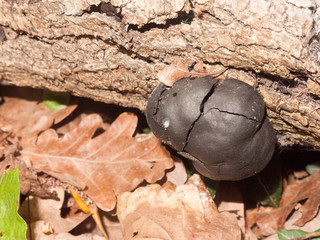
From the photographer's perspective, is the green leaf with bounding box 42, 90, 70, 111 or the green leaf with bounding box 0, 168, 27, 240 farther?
the green leaf with bounding box 42, 90, 70, 111

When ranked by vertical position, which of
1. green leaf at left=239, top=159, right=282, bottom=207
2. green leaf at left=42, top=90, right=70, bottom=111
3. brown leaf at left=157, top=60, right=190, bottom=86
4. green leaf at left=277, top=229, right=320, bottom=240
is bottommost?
green leaf at left=277, top=229, right=320, bottom=240

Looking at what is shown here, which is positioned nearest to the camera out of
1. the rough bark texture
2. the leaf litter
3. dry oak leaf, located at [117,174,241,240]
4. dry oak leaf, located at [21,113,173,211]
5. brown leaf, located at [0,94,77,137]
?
the rough bark texture

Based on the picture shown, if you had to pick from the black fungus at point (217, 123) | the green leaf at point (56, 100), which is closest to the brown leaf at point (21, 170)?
the green leaf at point (56, 100)

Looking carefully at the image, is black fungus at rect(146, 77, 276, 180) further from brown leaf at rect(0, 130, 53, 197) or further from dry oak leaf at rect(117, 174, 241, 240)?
brown leaf at rect(0, 130, 53, 197)

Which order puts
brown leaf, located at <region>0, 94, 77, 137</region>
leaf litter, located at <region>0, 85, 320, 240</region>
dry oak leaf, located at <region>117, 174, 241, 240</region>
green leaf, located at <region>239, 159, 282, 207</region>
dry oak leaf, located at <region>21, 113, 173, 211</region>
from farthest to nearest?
brown leaf, located at <region>0, 94, 77, 137</region>, green leaf, located at <region>239, 159, 282, 207</region>, dry oak leaf, located at <region>21, 113, 173, 211</region>, leaf litter, located at <region>0, 85, 320, 240</region>, dry oak leaf, located at <region>117, 174, 241, 240</region>

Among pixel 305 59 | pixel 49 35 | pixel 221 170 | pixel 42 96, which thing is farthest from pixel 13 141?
pixel 305 59

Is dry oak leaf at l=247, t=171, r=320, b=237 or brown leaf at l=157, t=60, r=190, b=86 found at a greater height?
brown leaf at l=157, t=60, r=190, b=86

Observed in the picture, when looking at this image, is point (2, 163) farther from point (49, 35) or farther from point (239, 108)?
point (239, 108)

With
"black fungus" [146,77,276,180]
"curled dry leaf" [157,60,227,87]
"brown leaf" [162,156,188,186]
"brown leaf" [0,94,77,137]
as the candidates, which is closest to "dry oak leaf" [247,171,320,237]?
"brown leaf" [162,156,188,186]
